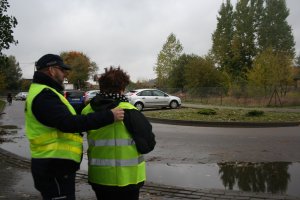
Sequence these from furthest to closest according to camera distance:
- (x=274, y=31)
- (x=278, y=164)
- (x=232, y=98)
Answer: (x=274, y=31)
(x=232, y=98)
(x=278, y=164)

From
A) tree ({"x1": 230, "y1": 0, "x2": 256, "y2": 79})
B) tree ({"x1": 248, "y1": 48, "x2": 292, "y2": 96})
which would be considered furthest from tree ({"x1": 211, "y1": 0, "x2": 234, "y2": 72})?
tree ({"x1": 248, "y1": 48, "x2": 292, "y2": 96})

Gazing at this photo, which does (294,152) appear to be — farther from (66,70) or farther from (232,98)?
(232,98)

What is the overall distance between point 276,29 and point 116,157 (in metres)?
65.0

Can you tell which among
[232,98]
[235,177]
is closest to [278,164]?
[235,177]

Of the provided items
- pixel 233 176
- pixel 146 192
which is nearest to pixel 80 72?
pixel 233 176

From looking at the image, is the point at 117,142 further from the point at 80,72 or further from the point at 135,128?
A: the point at 80,72

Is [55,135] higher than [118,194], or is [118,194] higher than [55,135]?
[55,135]

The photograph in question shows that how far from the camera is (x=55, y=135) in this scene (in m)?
3.37

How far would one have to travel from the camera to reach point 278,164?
29.3 ft

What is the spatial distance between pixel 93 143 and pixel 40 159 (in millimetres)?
498

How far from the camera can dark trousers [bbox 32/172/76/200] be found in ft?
11.0

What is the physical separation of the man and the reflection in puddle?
13.2ft

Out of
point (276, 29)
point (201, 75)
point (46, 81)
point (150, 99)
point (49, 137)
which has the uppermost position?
point (276, 29)

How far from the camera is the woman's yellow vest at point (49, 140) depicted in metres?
3.35
